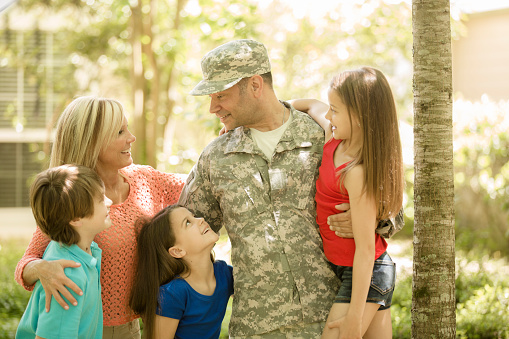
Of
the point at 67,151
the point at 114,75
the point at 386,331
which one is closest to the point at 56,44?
the point at 114,75

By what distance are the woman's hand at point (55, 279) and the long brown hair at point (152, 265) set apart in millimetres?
407

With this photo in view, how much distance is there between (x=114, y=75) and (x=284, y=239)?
1045cm

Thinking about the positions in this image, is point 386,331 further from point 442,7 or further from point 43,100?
point 43,100

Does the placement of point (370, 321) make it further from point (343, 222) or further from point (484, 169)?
point (484, 169)

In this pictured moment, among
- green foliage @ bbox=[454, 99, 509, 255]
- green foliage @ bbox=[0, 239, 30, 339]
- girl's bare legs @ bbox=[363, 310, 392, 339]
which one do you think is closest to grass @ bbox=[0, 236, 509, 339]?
green foliage @ bbox=[0, 239, 30, 339]

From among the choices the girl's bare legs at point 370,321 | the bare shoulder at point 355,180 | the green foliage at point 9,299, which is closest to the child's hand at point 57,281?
the girl's bare legs at point 370,321

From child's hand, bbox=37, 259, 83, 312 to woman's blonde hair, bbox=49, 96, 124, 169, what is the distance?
53 centimetres

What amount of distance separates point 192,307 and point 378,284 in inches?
36.1

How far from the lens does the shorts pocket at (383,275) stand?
2.75 meters

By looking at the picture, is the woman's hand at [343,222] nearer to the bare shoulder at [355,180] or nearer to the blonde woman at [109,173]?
the bare shoulder at [355,180]

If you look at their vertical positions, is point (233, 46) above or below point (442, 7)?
below

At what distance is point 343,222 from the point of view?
2732mm

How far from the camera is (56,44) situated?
12.5 metres

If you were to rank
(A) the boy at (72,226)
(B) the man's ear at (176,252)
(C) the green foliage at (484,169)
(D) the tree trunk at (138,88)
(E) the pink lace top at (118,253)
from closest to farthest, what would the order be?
1. (A) the boy at (72,226)
2. (E) the pink lace top at (118,253)
3. (B) the man's ear at (176,252)
4. (C) the green foliage at (484,169)
5. (D) the tree trunk at (138,88)
